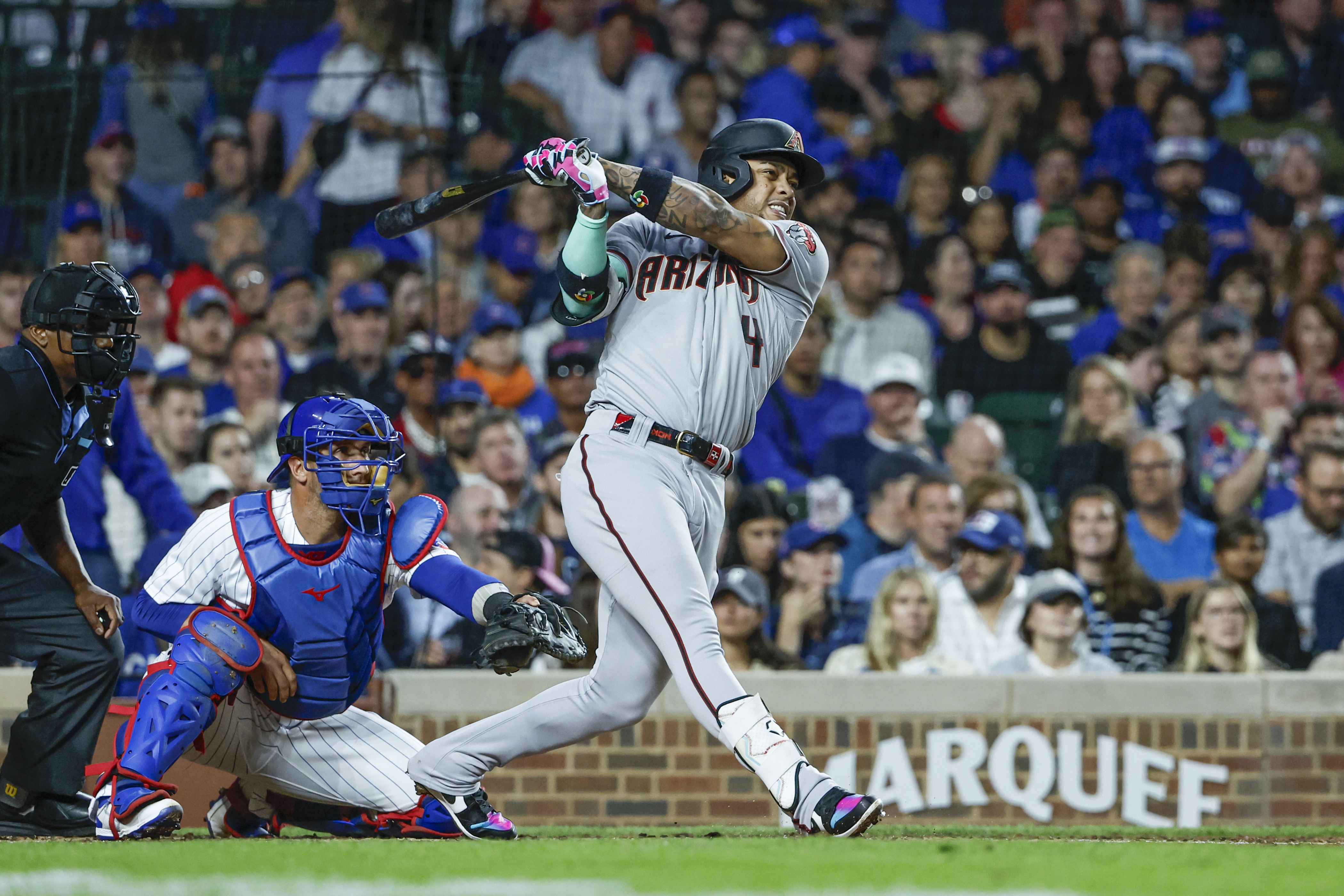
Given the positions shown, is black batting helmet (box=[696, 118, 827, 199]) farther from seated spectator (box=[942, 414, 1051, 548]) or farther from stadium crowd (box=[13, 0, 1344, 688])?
seated spectator (box=[942, 414, 1051, 548])

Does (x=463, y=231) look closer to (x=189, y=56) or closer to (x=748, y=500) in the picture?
(x=189, y=56)

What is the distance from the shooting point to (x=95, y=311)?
→ 4273 mm

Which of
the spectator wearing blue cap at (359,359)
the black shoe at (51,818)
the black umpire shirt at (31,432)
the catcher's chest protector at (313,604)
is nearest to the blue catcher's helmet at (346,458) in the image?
the catcher's chest protector at (313,604)

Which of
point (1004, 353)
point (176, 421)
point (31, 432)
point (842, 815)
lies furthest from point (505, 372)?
point (842, 815)

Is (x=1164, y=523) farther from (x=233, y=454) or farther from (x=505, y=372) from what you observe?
(x=233, y=454)

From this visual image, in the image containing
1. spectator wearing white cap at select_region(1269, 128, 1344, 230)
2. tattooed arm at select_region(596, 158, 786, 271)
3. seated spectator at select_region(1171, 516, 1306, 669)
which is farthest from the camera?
spectator wearing white cap at select_region(1269, 128, 1344, 230)

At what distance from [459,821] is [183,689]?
739 mm

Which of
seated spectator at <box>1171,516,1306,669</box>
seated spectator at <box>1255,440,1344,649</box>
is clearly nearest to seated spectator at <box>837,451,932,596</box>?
seated spectator at <box>1171,516,1306,669</box>

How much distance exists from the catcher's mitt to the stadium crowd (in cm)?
186

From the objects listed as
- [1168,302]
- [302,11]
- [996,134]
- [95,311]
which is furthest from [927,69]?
[95,311]

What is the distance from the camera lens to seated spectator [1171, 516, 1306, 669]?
21.9 feet

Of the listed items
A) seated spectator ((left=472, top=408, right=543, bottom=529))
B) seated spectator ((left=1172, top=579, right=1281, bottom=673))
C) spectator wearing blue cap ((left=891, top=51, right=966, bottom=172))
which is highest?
spectator wearing blue cap ((left=891, top=51, right=966, bottom=172))

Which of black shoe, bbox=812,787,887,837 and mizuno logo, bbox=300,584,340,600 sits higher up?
mizuno logo, bbox=300,584,340,600

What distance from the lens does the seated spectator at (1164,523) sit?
695 cm
